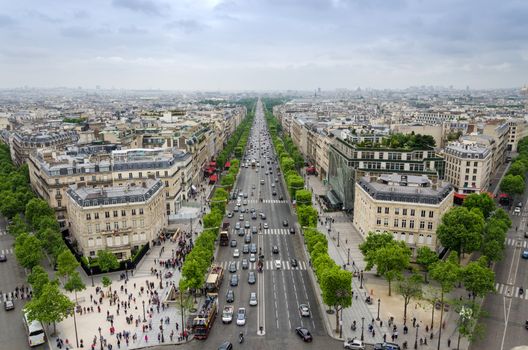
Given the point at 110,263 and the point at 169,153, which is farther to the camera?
the point at 169,153

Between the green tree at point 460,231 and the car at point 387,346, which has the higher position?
the green tree at point 460,231

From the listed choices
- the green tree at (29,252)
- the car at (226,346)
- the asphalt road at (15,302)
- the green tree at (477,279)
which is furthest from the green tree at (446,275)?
the green tree at (29,252)

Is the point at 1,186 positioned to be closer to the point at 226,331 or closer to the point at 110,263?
the point at 110,263

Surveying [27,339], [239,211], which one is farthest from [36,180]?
[27,339]

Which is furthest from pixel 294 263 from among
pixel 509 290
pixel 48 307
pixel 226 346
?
pixel 48 307

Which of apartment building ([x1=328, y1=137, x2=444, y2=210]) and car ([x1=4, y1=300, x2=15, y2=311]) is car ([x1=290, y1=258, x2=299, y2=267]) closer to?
apartment building ([x1=328, y1=137, x2=444, y2=210])

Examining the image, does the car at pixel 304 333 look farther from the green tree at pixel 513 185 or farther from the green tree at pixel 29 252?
the green tree at pixel 513 185

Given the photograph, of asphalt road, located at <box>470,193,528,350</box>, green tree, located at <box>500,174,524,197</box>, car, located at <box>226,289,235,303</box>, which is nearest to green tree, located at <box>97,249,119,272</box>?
car, located at <box>226,289,235,303</box>

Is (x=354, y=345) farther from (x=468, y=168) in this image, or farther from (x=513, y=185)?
(x=513, y=185)
